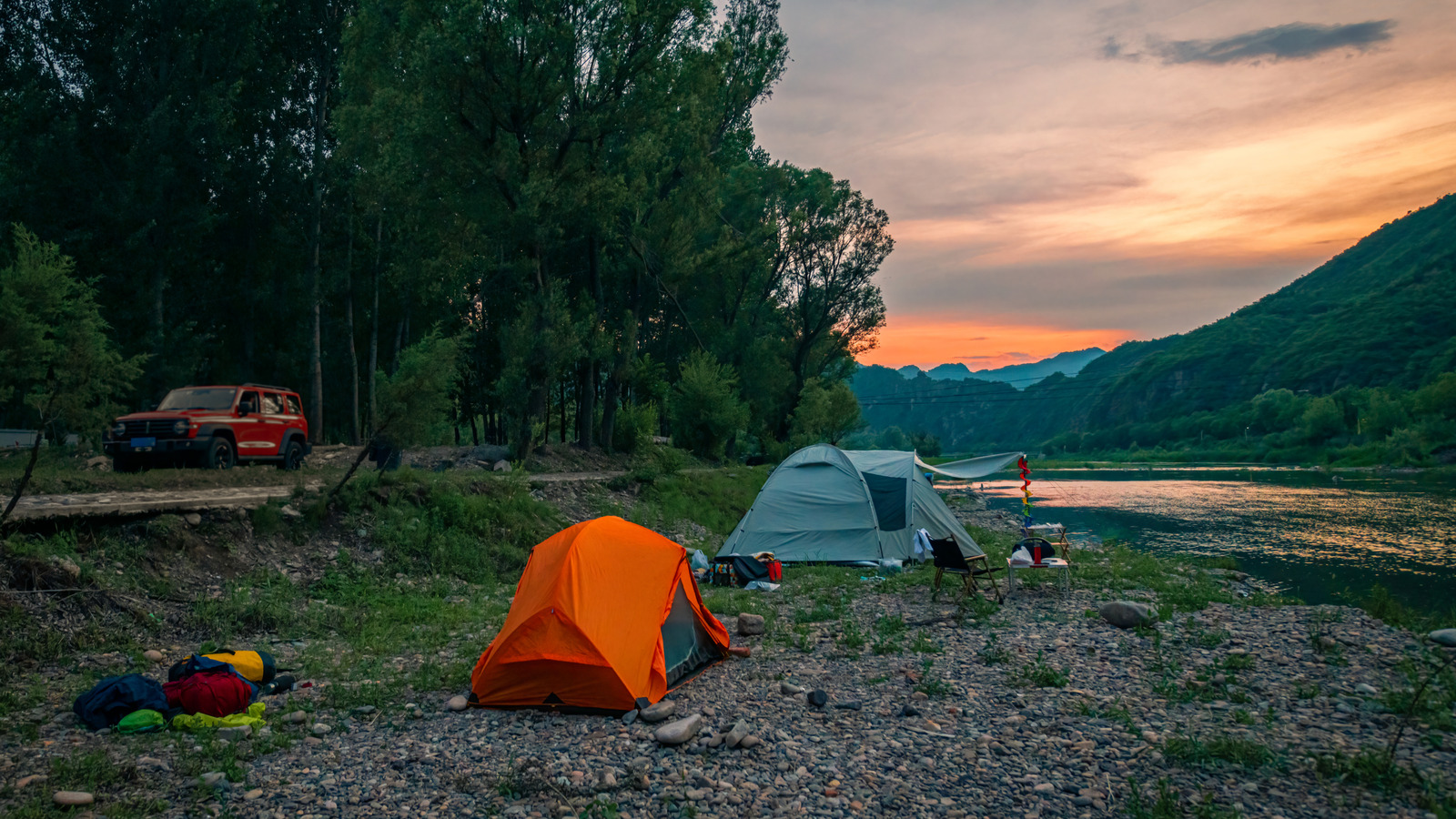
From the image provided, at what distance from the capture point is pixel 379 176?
87.7 feet

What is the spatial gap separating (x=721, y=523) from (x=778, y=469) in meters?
7.82

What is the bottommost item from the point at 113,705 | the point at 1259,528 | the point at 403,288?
the point at 1259,528

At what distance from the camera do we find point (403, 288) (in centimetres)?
3597

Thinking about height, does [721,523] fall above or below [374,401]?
below

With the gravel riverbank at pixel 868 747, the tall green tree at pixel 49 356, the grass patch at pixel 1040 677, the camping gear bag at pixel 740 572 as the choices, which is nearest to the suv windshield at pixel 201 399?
the tall green tree at pixel 49 356

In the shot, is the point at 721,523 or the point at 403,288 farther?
the point at 403,288

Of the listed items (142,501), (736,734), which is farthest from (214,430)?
(736,734)

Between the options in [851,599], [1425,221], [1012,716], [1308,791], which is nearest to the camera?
[1308,791]

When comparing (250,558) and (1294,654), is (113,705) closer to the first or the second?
(250,558)

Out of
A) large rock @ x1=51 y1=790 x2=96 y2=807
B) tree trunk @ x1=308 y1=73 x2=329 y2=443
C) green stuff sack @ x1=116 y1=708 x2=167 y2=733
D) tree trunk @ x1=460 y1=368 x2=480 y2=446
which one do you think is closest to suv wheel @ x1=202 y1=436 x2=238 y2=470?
green stuff sack @ x1=116 y1=708 x2=167 y2=733

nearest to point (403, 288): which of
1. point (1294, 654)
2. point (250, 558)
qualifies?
point (250, 558)

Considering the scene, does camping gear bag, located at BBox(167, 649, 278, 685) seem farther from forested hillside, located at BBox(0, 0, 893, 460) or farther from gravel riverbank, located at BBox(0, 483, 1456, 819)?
forested hillside, located at BBox(0, 0, 893, 460)

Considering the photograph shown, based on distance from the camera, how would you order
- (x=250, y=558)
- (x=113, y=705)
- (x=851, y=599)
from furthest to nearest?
(x=851, y=599) < (x=250, y=558) < (x=113, y=705)

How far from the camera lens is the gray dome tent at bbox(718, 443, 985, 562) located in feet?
54.3
